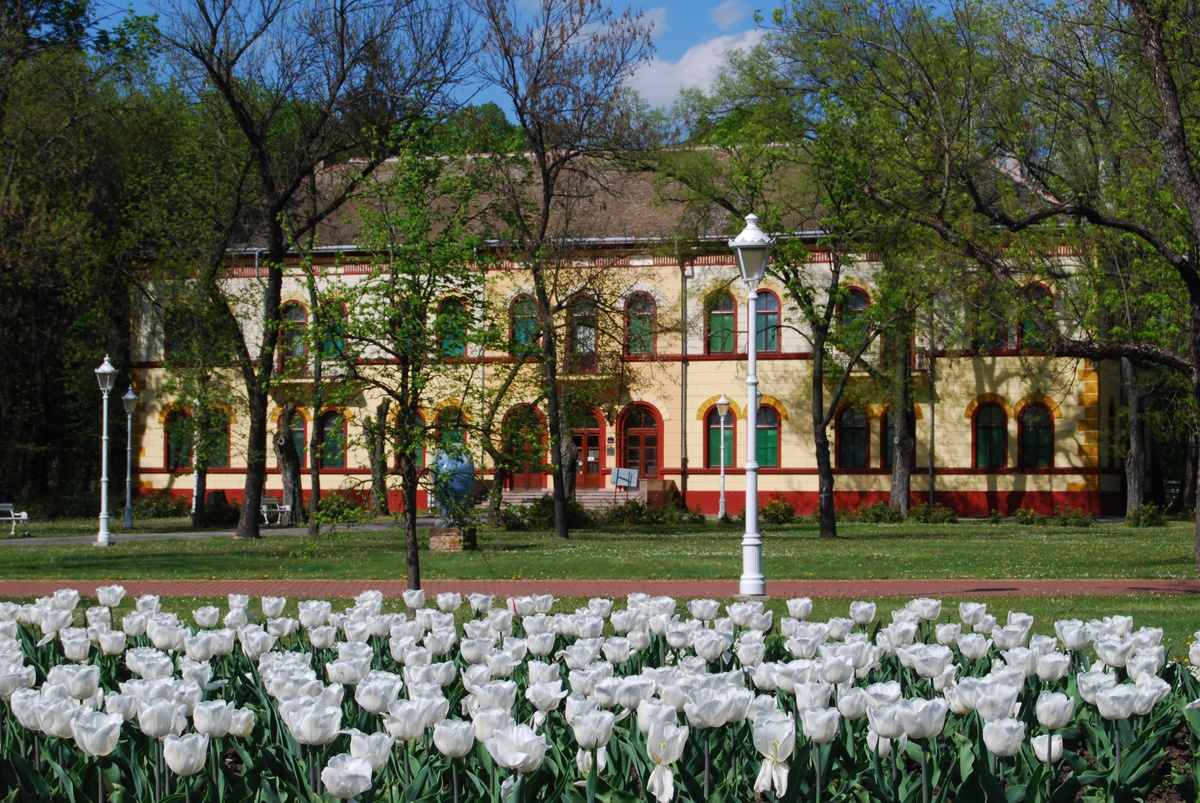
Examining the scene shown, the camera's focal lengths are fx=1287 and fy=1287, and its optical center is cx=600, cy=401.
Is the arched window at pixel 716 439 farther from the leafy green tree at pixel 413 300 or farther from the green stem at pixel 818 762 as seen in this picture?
the green stem at pixel 818 762

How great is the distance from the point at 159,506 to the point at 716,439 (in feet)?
63.1

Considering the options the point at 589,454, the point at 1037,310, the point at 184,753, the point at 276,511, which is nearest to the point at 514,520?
the point at 276,511

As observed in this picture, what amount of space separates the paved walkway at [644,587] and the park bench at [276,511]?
21873mm

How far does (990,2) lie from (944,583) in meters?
8.31

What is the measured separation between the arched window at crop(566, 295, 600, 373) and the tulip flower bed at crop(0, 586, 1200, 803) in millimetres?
26232

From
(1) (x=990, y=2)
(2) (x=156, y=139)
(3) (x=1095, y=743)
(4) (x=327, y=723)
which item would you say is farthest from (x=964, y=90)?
(2) (x=156, y=139)

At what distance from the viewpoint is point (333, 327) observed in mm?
13492

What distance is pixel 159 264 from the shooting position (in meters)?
37.7

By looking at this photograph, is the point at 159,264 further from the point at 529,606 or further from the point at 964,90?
the point at 529,606

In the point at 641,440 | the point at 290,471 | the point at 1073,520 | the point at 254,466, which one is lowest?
the point at 1073,520

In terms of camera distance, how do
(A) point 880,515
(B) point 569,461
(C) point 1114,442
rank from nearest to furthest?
(B) point 569,461 → (A) point 880,515 → (C) point 1114,442

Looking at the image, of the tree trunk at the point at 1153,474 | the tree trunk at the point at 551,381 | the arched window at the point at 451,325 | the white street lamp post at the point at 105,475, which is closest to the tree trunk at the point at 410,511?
the arched window at the point at 451,325

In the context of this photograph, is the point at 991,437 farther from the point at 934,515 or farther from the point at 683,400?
the point at 683,400

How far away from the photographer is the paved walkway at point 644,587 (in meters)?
15.7
